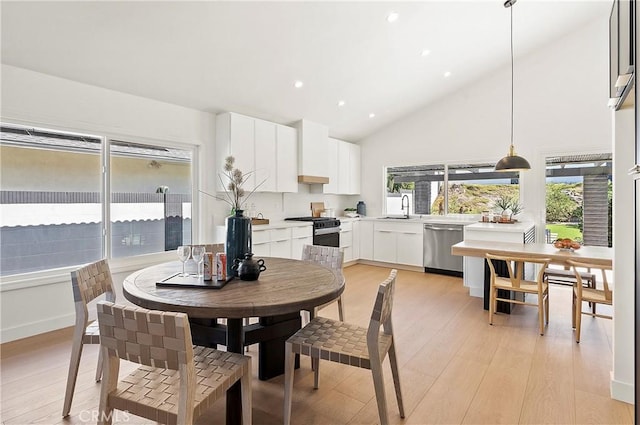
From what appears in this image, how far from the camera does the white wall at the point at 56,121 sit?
2.93 m

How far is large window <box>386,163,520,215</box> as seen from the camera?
5.65 metres

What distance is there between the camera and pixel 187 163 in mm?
4340

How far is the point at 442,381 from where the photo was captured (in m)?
2.34

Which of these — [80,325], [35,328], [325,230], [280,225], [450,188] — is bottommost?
[35,328]

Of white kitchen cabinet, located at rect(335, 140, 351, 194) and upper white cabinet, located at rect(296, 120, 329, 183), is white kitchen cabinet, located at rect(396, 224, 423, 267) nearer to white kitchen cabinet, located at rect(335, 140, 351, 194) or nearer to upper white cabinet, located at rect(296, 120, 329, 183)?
white kitchen cabinet, located at rect(335, 140, 351, 194)

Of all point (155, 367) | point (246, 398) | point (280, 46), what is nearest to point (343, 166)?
point (280, 46)

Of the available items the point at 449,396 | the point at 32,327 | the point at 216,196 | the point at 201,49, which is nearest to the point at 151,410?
the point at 449,396

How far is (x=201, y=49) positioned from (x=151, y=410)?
10.3 feet

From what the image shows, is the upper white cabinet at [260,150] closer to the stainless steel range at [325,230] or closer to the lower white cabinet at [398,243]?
the stainless steel range at [325,230]

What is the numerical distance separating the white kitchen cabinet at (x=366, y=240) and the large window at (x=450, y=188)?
66 cm

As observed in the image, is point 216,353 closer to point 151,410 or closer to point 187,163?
point 151,410

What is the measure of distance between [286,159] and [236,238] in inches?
128

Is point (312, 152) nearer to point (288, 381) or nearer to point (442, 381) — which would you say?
point (442, 381)

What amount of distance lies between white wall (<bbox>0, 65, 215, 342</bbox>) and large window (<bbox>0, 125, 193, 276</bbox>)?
159 mm
